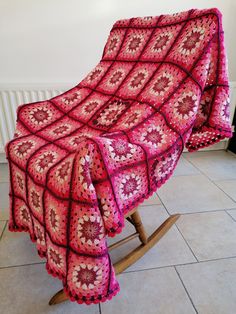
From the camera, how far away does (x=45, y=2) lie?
5.04 feet

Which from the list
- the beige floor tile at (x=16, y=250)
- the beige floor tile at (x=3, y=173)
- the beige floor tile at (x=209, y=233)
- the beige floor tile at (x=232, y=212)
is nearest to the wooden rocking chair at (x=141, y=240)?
the beige floor tile at (x=209, y=233)

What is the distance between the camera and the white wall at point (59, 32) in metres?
1.55

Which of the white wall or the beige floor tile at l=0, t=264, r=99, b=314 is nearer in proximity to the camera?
the beige floor tile at l=0, t=264, r=99, b=314

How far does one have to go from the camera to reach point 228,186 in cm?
158

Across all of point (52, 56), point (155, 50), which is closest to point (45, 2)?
point (52, 56)

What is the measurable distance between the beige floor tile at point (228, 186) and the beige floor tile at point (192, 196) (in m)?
0.04

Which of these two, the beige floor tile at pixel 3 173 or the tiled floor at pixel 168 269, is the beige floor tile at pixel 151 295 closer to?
the tiled floor at pixel 168 269

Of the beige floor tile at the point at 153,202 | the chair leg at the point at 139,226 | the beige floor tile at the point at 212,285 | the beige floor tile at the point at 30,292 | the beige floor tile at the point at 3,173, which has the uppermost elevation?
the chair leg at the point at 139,226

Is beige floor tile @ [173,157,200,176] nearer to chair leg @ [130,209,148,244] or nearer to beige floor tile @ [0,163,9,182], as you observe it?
chair leg @ [130,209,148,244]

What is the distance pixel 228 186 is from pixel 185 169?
333mm

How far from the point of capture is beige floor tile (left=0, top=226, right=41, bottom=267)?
104cm

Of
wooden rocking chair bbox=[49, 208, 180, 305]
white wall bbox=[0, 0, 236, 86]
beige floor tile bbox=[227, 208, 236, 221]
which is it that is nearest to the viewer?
wooden rocking chair bbox=[49, 208, 180, 305]

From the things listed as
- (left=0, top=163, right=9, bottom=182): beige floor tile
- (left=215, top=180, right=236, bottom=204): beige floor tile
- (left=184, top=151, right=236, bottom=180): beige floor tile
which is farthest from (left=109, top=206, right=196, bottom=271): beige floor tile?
(left=0, top=163, right=9, bottom=182): beige floor tile

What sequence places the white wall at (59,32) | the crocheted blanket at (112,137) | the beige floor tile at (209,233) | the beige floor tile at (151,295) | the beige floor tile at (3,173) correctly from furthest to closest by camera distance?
the beige floor tile at (3,173) < the white wall at (59,32) < the beige floor tile at (209,233) < the beige floor tile at (151,295) < the crocheted blanket at (112,137)
